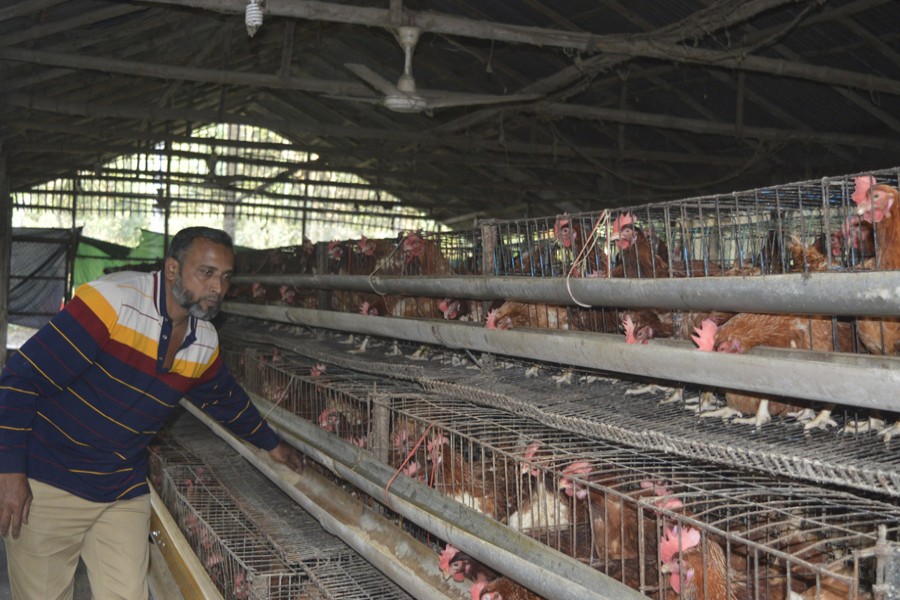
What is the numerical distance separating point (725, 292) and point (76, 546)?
276cm

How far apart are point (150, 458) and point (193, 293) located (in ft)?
12.8

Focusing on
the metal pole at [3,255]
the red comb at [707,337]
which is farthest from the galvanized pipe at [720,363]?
the metal pole at [3,255]

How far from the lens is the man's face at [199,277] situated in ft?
10.3

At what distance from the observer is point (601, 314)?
3.58 metres

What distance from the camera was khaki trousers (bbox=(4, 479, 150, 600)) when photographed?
3.11 m

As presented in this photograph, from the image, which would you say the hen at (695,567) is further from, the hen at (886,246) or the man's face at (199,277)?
the man's face at (199,277)

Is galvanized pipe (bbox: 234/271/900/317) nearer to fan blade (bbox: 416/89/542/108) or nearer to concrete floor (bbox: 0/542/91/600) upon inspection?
fan blade (bbox: 416/89/542/108)

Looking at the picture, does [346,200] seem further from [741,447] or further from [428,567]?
[741,447]

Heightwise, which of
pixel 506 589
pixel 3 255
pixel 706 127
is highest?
pixel 706 127

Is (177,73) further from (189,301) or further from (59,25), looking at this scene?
(189,301)

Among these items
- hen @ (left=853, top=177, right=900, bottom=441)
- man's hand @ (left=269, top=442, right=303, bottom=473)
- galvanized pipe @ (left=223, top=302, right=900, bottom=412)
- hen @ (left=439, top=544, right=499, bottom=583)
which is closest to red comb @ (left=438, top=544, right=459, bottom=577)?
hen @ (left=439, top=544, right=499, bottom=583)

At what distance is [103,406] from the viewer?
3133mm

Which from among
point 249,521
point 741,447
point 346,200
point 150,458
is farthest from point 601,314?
point 346,200

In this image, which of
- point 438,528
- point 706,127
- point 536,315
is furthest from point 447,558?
point 706,127
